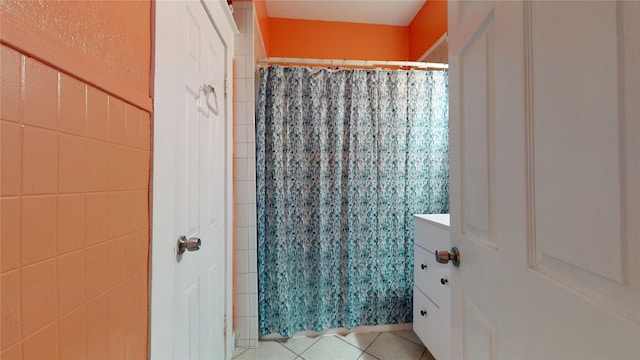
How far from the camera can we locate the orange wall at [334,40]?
2439 mm

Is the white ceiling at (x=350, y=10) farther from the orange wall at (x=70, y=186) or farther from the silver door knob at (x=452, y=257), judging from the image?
the silver door knob at (x=452, y=257)

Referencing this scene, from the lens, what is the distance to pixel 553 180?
0.40 metres

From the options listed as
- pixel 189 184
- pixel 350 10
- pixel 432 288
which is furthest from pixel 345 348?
pixel 350 10

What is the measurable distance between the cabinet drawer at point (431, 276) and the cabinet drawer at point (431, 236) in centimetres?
5

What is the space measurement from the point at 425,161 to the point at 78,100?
1.82m

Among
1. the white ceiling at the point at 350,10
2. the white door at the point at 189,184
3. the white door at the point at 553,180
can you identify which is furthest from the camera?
the white ceiling at the point at 350,10

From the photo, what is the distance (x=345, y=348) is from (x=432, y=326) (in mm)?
575

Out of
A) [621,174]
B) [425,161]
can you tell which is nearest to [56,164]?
[621,174]

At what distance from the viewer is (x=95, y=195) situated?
0.49 m

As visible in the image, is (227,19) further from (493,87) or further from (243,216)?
(493,87)

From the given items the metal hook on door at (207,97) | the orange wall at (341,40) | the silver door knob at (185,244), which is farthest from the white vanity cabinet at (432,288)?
the orange wall at (341,40)

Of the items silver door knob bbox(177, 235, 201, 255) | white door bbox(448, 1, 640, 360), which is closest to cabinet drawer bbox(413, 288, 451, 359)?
white door bbox(448, 1, 640, 360)

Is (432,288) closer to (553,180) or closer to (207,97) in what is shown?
(553,180)

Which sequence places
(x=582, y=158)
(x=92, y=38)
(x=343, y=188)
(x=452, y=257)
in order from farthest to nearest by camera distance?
(x=343, y=188)
(x=452, y=257)
(x=92, y=38)
(x=582, y=158)
